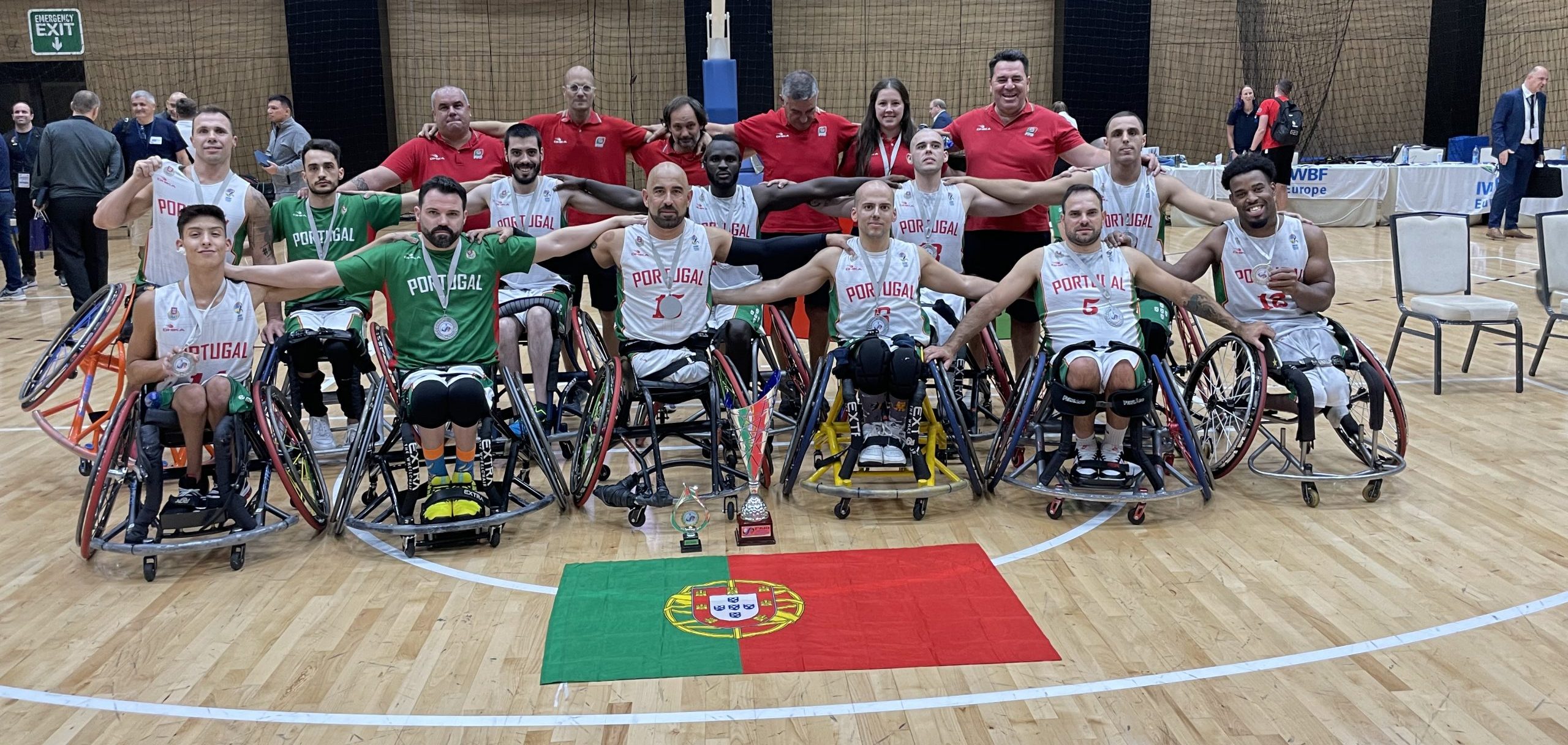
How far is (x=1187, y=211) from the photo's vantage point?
5.66 meters

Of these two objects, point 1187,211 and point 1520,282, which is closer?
point 1187,211

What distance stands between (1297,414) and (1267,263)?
2.34 ft

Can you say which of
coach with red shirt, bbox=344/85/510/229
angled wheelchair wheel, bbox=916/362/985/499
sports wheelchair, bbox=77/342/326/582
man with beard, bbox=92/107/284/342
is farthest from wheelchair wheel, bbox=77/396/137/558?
angled wheelchair wheel, bbox=916/362/985/499

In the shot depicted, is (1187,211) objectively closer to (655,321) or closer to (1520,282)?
(655,321)

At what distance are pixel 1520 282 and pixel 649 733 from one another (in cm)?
967

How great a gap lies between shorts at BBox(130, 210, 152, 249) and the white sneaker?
106 cm

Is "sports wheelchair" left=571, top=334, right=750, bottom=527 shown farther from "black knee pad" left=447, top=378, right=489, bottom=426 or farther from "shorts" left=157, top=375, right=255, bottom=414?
"shorts" left=157, top=375, right=255, bottom=414

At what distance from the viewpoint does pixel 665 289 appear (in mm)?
4844

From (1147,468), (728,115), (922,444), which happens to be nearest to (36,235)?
(728,115)

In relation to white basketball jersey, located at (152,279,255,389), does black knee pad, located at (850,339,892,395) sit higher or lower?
lower

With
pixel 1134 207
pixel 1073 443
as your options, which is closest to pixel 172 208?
pixel 1073 443

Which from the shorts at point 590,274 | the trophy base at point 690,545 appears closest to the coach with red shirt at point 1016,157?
the shorts at point 590,274

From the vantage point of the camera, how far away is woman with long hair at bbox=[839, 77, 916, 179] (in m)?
6.03

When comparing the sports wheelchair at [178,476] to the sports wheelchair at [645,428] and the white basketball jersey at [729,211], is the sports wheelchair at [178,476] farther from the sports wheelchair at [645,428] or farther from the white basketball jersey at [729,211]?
the white basketball jersey at [729,211]
